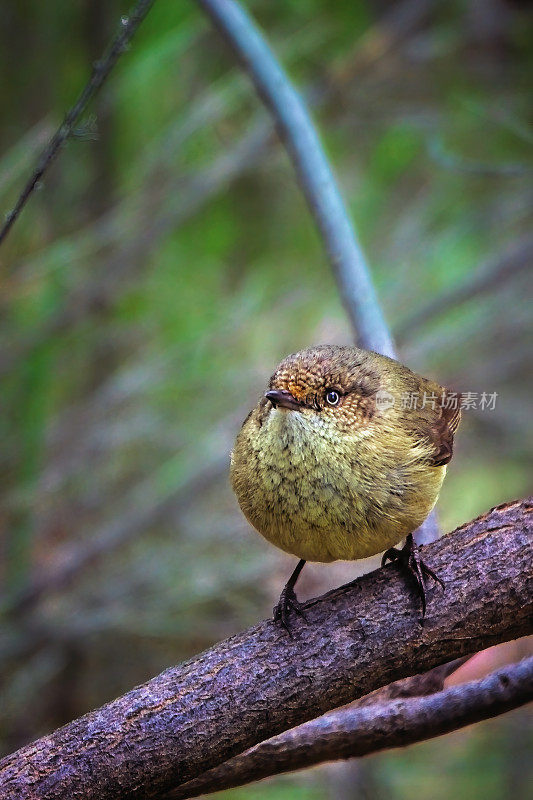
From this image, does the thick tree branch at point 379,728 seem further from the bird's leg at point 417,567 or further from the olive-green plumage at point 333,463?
the olive-green plumage at point 333,463

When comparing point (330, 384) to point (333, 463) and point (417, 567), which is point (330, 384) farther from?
point (417, 567)

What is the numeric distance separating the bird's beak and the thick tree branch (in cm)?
90

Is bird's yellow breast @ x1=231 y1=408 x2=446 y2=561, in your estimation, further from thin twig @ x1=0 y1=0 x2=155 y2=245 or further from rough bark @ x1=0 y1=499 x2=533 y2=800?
thin twig @ x1=0 y1=0 x2=155 y2=245

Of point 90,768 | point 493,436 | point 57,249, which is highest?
point 57,249

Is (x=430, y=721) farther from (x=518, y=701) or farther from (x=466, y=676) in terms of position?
(x=466, y=676)

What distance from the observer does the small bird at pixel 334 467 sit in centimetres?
221

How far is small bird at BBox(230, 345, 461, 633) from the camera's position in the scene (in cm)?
221

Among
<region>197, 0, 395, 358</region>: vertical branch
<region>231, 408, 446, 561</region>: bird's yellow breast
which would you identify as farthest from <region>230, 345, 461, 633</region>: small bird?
<region>197, 0, 395, 358</region>: vertical branch

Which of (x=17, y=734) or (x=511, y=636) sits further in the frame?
(x=17, y=734)

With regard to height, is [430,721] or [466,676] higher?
[466,676]

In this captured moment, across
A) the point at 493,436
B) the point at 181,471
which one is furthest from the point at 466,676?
the point at 181,471

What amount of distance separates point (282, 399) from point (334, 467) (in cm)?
23

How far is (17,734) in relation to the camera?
4320mm

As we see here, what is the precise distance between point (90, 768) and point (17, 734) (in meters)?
2.47
